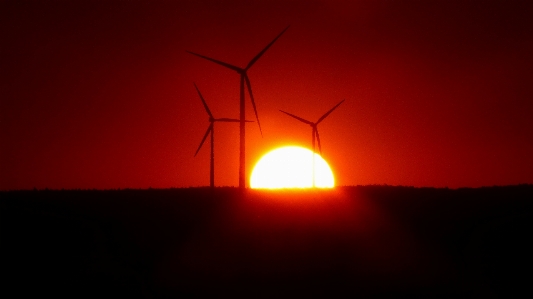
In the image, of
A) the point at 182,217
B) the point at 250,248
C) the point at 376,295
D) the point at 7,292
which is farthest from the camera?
the point at 182,217

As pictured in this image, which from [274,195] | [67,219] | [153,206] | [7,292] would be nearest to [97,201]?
[153,206]

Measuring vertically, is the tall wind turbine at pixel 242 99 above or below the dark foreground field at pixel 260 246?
above

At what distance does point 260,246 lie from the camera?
25.8 meters

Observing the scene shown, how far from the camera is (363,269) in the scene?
23.5 metres

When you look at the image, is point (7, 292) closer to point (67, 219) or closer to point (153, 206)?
point (67, 219)

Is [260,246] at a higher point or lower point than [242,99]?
lower

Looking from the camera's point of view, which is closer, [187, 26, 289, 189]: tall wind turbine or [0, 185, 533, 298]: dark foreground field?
[0, 185, 533, 298]: dark foreground field

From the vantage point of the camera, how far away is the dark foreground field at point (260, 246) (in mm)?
20969

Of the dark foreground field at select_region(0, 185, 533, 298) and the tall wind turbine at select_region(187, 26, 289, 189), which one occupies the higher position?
the tall wind turbine at select_region(187, 26, 289, 189)

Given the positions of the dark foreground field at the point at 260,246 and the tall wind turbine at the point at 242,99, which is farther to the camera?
the tall wind turbine at the point at 242,99

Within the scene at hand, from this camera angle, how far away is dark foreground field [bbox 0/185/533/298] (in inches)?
826

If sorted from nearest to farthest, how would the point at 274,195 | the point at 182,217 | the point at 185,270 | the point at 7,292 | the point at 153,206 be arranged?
the point at 7,292
the point at 185,270
the point at 182,217
the point at 153,206
the point at 274,195

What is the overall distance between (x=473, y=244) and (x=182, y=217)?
13.7m

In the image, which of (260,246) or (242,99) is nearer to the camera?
(260,246)
